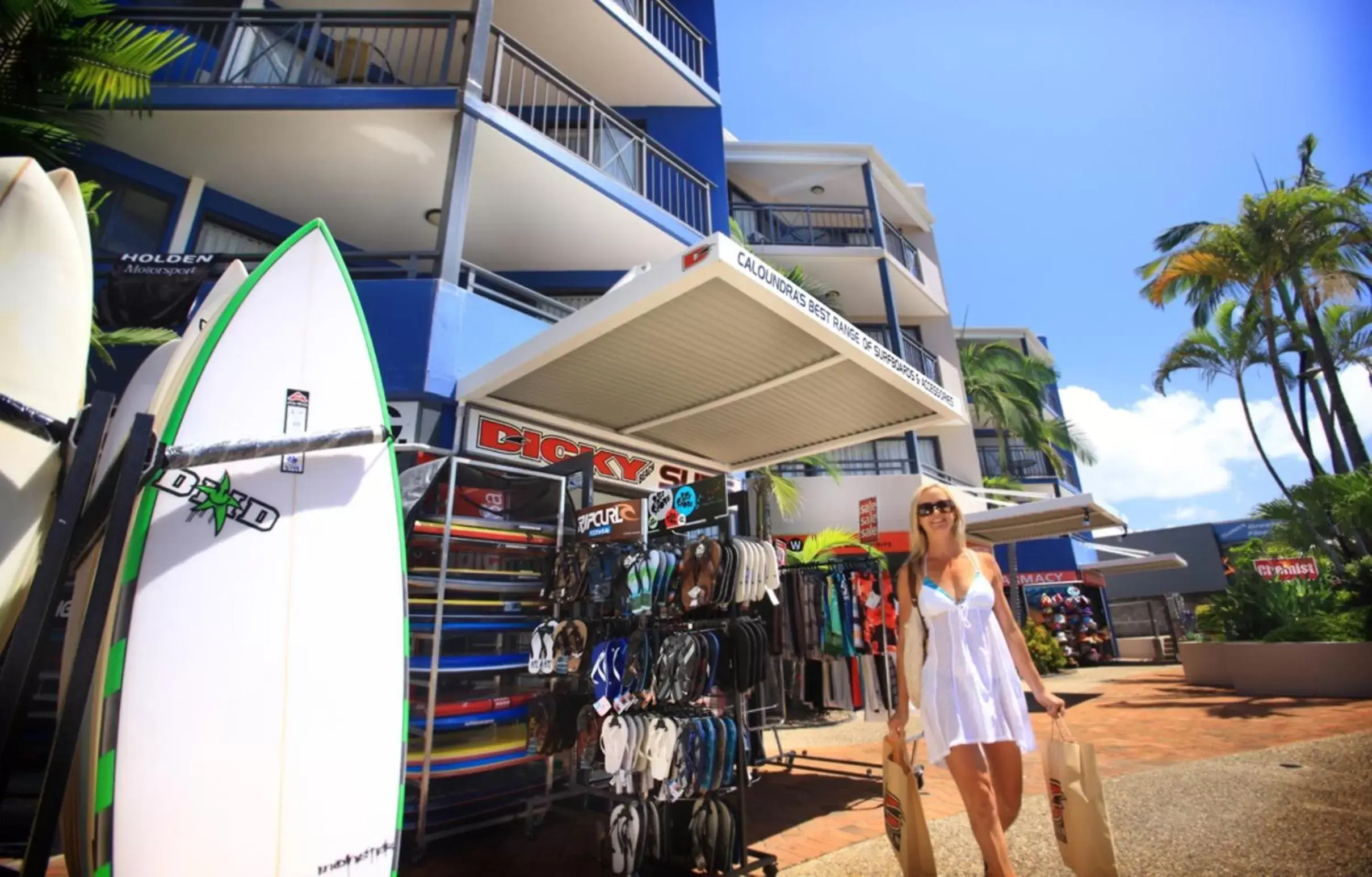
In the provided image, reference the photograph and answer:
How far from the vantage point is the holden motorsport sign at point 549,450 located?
558 cm

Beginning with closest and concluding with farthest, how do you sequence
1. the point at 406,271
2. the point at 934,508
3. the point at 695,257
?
1. the point at 934,508
2. the point at 695,257
3. the point at 406,271

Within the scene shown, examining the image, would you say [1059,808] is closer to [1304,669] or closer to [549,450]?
[549,450]

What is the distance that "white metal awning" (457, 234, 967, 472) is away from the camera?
4.09 metres

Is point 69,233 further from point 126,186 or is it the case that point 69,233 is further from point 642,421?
point 126,186

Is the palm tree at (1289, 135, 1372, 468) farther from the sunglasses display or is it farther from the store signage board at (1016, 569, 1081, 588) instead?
the sunglasses display

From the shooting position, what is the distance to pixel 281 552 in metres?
2.53

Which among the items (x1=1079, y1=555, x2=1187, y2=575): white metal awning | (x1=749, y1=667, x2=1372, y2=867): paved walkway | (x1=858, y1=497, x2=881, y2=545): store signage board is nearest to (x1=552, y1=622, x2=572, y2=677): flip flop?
(x1=749, y1=667, x2=1372, y2=867): paved walkway

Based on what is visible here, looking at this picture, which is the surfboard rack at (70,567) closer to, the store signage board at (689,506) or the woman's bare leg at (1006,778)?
the store signage board at (689,506)

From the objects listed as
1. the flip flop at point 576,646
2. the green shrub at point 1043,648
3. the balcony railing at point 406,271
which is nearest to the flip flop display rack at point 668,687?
the flip flop at point 576,646

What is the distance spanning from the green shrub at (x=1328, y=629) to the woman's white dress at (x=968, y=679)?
9.52 metres

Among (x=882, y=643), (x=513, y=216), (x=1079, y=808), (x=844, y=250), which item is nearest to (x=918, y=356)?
(x=844, y=250)

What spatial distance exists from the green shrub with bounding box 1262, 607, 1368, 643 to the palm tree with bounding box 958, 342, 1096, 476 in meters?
10.3

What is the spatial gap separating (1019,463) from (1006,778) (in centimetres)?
2254

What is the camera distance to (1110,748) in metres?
6.10
